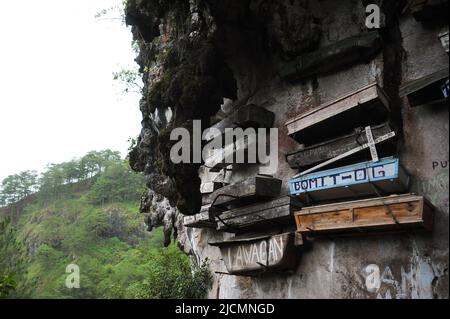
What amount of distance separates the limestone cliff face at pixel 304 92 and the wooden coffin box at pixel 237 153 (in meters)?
0.28

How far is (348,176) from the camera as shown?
5.50m

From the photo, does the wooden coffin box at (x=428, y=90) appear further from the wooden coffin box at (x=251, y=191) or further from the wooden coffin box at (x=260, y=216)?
the wooden coffin box at (x=251, y=191)

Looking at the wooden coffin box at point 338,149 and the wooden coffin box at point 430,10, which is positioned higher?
the wooden coffin box at point 430,10

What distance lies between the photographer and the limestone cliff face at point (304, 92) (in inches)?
203

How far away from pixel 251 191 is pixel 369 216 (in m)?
2.22

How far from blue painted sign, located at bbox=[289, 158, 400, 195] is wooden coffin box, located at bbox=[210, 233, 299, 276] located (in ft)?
2.72

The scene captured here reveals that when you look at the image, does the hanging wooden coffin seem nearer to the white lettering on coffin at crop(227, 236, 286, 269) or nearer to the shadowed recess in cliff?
the shadowed recess in cliff

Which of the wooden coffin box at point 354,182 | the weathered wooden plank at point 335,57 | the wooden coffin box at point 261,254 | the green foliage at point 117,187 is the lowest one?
the wooden coffin box at point 261,254

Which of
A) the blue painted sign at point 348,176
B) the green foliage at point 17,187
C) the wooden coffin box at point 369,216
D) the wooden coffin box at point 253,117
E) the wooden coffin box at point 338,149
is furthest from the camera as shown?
the green foliage at point 17,187

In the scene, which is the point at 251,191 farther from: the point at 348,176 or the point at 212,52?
the point at 212,52

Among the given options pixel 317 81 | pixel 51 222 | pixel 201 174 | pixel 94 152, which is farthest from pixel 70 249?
pixel 317 81

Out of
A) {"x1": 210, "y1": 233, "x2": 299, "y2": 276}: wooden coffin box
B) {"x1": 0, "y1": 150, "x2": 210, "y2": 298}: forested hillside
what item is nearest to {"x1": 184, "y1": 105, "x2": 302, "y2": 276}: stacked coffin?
{"x1": 210, "y1": 233, "x2": 299, "y2": 276}: wooden coffin box

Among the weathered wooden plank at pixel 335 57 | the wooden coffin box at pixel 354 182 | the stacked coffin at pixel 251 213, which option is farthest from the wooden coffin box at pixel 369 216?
the weathered wooden plank at pixel 335 57

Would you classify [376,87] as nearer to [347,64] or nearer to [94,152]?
[347,64]
